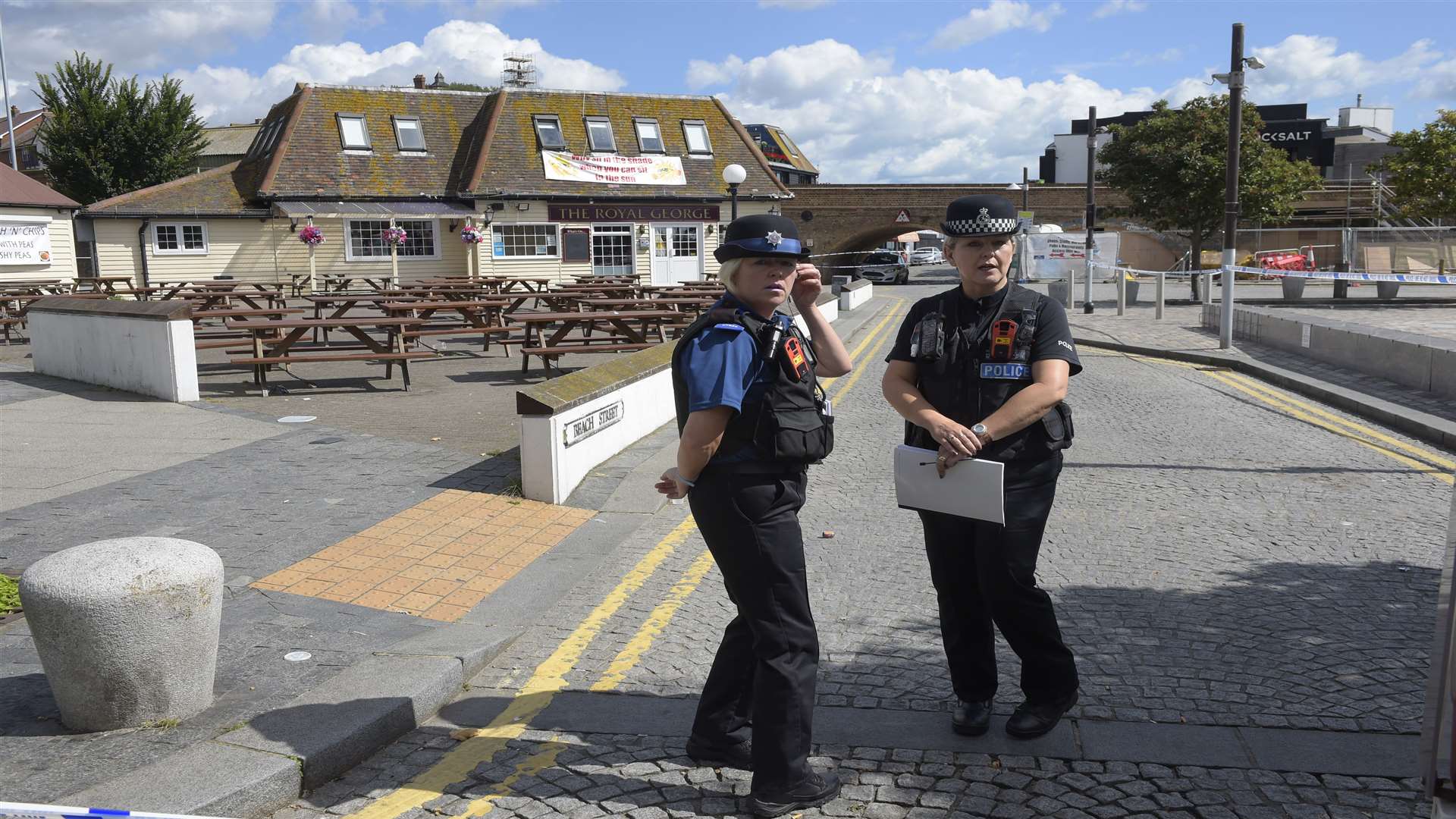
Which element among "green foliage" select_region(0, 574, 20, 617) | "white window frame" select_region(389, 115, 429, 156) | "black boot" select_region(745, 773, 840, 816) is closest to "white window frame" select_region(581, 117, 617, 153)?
"white window frame" select_region(389, 115, 429, 156)

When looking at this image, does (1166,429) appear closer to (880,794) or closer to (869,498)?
(869,498)

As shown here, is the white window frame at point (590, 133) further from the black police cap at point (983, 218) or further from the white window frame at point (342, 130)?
the black police cap at point (983, 218)

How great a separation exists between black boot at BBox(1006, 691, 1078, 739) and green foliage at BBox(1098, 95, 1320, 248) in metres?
31.0

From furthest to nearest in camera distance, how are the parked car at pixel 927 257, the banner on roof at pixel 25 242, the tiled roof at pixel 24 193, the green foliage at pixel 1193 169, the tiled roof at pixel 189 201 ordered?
the parked car at pixel 927 257 → the tiled roof at pixel 189 201 → the green foliage at pixel 1193 169 → the tiled roof at pixel 24 193 → the banner on roof at pixel 25 242

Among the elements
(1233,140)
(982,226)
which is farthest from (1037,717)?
(1233,140)

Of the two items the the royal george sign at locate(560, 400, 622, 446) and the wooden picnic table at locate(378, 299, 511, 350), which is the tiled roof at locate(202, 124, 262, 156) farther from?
the the royal george sign at locate(560, 400, 622, 446)

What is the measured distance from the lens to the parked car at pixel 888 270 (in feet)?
160

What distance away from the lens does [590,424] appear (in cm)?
811

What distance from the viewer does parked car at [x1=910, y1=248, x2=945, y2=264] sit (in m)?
61.4

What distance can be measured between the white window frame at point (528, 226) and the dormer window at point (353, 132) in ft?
15.8

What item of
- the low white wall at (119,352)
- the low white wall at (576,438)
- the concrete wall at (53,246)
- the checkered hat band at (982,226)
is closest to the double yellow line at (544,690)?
the low white wall at (576,438)

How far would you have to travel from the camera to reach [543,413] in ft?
24.0

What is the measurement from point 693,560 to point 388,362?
8730 millimetres

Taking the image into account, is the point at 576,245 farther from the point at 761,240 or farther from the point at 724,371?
the point at 724,371
